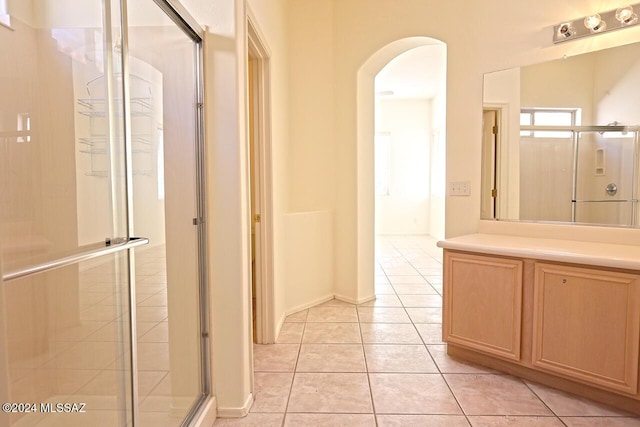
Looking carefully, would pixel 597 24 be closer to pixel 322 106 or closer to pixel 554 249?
pixel 554 249

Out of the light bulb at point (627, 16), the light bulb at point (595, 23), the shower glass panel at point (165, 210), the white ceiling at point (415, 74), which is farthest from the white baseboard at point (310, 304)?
the white ceiling at point (415, 74)

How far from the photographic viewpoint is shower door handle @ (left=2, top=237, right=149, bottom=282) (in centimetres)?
79

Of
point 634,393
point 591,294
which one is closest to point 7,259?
point 591,294

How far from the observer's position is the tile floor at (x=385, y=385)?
68.7 inches

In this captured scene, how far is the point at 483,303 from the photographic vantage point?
84.2 inches

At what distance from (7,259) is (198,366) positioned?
1.05 m

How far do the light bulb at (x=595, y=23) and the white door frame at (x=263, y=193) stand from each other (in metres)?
1.93

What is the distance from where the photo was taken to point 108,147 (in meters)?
1.14

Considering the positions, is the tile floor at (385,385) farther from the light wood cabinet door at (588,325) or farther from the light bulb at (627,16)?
the light bulb at (627,16)

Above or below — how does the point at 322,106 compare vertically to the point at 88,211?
above

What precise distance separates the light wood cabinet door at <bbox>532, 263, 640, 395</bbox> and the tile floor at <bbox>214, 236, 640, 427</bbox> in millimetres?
196

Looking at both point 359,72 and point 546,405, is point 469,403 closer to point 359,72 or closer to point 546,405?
point 546,405

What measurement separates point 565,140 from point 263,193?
2006 millimetres

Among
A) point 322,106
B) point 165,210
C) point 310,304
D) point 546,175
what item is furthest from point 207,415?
point 322,106
